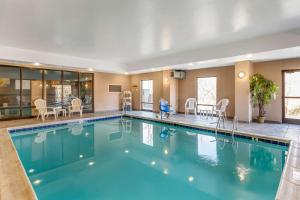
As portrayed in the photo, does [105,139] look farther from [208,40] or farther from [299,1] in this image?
[299,1]

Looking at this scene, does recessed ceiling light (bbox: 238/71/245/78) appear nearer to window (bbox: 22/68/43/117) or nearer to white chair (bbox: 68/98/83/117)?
white chair (bbox: 68/98/83/117)

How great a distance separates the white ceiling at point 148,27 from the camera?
319 centimetres

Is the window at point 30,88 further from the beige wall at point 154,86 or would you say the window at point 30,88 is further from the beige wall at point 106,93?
the beige wall at point 154,86

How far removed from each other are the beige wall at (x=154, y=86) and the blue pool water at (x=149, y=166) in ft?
14.3

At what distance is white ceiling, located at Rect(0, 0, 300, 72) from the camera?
3193 millimetres

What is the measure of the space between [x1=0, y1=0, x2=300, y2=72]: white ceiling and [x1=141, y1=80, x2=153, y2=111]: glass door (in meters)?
4.22

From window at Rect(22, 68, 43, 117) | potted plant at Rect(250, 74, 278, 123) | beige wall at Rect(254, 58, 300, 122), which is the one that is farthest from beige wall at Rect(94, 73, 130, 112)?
beige wall at Rect(254, 58, 300, 122)

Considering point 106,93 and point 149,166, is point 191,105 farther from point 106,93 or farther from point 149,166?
point 149,166

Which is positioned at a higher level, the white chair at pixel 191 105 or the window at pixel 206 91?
the window at pixel 206 91

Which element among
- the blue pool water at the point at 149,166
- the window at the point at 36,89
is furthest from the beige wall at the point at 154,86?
the blue pool water at the point at 149,166

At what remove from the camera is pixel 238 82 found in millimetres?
6887

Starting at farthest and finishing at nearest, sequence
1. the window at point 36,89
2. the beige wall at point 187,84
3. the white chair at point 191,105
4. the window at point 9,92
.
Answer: the white chair at point 191,105
the window at point 36,89
the window at point 9,92
the beige wall at point 187,84

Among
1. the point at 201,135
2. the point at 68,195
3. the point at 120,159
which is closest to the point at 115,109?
the point at 201,135

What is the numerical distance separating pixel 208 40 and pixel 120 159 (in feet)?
13.6
